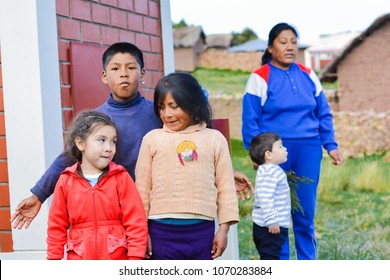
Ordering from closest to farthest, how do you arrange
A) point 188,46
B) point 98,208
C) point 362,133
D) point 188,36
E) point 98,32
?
1. point 98,208
2. point 98,32
3. point 362,133
4. point 188,46
5. point 188,36

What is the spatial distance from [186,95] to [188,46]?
17461 mm

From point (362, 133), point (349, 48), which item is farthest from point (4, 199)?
point (349, 48)

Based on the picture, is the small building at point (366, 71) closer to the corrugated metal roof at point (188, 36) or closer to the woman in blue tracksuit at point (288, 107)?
the corrugated metal roof at point (188, 36)

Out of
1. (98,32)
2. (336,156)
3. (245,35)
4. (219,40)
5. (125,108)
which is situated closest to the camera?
(125,108)

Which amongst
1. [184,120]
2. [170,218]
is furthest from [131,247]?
[184,120]

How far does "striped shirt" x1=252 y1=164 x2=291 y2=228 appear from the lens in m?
3.13

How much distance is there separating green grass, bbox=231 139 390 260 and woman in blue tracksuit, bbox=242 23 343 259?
1.52m

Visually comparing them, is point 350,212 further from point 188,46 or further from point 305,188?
point 188,46

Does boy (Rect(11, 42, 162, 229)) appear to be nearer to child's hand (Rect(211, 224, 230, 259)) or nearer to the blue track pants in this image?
child's hand (Rect(211, 224, 230, 259))

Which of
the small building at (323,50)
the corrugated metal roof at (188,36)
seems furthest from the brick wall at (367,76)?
the corrugated metal roof at (188,36)

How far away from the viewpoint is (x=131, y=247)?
97.5 inches

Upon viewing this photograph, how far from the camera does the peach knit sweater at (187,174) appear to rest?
2467 mm

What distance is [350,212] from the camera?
8.27 m

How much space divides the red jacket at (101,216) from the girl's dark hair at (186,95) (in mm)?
310
